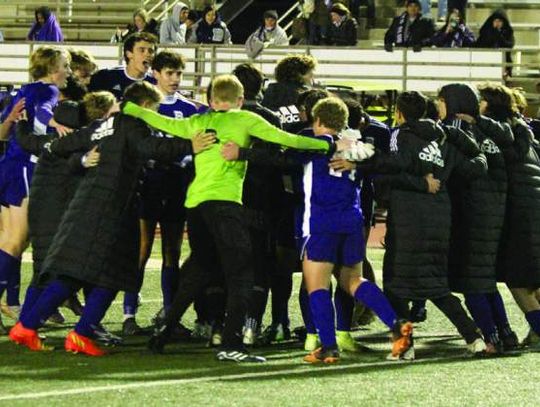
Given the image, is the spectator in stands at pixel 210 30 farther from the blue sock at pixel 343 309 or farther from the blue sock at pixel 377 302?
the blue sock at pixel 377 302

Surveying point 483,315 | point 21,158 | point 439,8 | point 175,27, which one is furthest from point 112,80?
point 439,8

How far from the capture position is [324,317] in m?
10.5

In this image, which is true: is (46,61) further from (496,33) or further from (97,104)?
(496,33)

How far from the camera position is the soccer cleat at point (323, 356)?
10.6 metres

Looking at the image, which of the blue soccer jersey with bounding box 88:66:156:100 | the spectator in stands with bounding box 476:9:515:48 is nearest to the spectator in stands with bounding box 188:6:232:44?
the spectator in stands with bounding box 476:9:515:48

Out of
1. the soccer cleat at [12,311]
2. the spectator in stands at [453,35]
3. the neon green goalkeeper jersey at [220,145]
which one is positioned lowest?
the soccer cleat at [12,311]

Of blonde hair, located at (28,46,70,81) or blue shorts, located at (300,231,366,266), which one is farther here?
blonde hair, located at (28,46,70,81)

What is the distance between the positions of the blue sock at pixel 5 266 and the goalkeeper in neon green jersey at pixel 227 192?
2.17 m

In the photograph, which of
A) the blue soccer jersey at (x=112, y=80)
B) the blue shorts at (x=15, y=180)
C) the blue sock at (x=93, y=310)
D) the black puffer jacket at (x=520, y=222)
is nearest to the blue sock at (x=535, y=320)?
the black puffer jacket at (x=520, y=222)

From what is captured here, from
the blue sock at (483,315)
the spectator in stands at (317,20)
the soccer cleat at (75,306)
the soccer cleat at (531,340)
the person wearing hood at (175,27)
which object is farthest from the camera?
the person wearing hood at (175,27)

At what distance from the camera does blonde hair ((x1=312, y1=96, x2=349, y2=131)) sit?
10.6m

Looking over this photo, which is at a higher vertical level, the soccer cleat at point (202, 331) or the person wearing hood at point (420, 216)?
the person wearing hood at point (420, 216)

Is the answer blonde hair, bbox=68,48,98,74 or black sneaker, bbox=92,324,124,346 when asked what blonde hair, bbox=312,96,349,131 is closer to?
black sneaker, bbox=92,324,124,346

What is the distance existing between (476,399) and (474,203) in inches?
96.8
